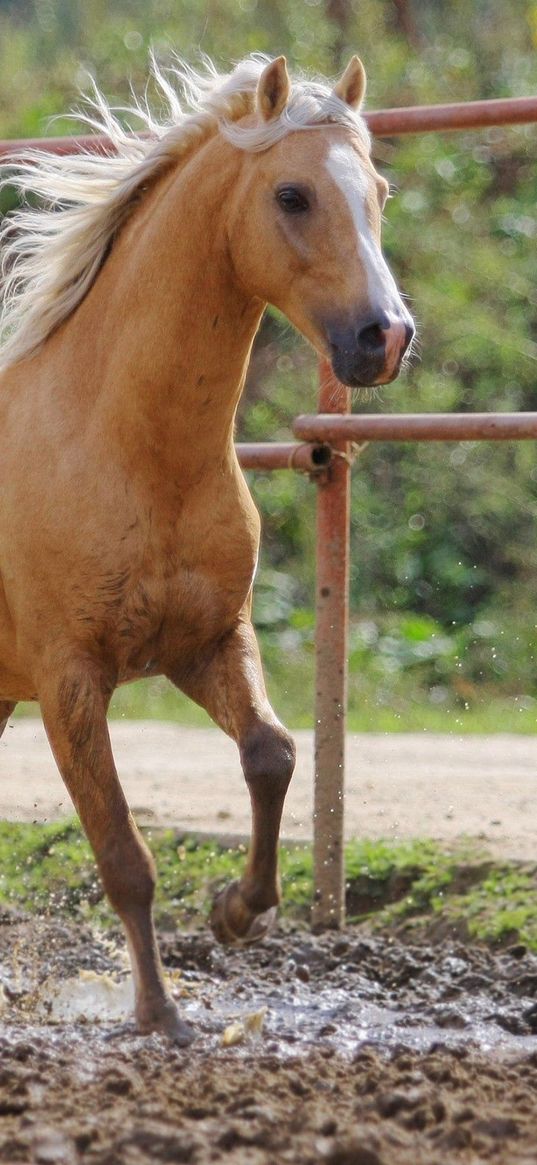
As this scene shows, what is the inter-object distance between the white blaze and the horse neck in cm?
26

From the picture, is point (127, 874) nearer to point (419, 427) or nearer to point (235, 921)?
point (235, 921)

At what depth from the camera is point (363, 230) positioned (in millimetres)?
2908

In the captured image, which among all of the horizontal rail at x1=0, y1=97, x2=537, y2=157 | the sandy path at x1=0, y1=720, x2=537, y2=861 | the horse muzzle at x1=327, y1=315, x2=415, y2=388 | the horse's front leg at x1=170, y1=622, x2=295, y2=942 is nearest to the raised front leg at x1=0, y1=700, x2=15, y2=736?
the sandy path at x1=0, y1=720, x2=537, y2=861

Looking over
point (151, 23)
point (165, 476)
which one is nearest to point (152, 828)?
point (165, 476)

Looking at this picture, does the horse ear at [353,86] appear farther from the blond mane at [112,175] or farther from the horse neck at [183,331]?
the horse neck at [183,331]

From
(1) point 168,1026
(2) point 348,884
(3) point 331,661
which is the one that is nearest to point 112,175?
(3) point 331,661

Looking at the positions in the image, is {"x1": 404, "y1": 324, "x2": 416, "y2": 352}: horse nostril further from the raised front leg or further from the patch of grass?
the raised front leg

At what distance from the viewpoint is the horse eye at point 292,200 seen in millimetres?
2982

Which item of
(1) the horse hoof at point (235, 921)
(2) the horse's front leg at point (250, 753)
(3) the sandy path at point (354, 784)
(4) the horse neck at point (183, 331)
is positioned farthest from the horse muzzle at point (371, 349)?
(3) the sandy path at point (354, 784)

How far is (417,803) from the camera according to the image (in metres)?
5.48

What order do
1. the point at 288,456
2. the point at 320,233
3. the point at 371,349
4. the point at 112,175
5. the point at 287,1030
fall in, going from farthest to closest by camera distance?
the point at 288,456, the point at 112,175, the point at 287,1030, the point at 320,233, the point at 371,349

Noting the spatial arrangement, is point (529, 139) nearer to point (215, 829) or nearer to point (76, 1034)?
point (215, 829)

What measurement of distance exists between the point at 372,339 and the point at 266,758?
0.97m

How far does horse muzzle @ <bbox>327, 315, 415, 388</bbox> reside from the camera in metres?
2.80
